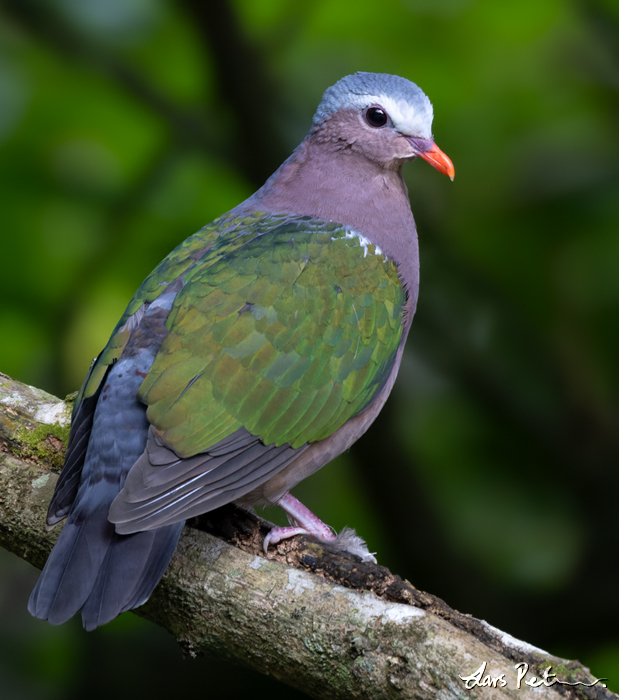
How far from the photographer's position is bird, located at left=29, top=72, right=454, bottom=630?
6.84 ft

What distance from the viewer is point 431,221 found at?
4012 millimetres

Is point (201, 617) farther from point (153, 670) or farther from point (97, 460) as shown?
point (153, 670)

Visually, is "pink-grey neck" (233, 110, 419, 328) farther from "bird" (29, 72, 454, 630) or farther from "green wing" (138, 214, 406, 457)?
"green wing" (138, 214, 406, 457)

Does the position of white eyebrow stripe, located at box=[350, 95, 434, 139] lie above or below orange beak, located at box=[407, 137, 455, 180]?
above

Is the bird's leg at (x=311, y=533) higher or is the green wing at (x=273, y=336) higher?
the green wing at (x=273, y=336)

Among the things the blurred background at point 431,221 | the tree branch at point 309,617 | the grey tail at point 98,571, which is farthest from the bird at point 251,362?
the blurred background at point 431,221

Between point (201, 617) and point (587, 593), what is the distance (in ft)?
7.21

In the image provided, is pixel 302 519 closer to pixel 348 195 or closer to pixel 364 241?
pixel 364 241

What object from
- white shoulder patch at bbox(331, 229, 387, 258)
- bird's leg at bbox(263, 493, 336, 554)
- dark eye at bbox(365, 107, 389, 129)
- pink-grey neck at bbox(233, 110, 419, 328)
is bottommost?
bird's leg at bbox(263, 493, 336, 554)

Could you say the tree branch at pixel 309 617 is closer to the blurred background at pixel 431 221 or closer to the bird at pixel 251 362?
the bird at pixel 251 362

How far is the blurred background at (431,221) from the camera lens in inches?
151

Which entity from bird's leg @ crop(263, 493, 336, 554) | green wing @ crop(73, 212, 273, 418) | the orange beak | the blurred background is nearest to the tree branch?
bird's leg @ crop(263, 493, 336, 554)

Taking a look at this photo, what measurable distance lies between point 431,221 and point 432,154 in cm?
121

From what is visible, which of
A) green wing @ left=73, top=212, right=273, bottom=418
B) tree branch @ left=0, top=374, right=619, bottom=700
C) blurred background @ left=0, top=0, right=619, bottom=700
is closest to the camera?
tree branch @ left=0, top=374, right=619, bottom=700
